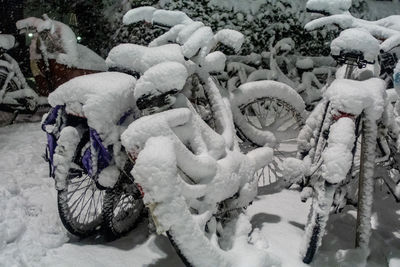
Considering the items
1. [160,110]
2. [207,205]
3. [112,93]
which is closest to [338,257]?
[207,205]

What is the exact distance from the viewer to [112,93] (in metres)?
2.41

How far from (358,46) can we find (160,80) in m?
1.31

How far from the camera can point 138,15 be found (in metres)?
3.07

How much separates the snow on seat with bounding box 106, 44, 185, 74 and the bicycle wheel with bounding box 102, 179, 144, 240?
84cm

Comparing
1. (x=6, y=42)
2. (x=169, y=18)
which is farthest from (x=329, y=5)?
(x=6, y=42)

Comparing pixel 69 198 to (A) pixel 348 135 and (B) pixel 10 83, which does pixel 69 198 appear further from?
(B) pixel 10 83

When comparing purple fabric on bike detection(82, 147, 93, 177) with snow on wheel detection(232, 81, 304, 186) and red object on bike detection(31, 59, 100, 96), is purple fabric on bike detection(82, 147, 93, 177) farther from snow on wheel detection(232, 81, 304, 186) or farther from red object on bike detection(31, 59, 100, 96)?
red object on bike detection(31, 59, 100, 96)

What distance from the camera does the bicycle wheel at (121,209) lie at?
106 inches

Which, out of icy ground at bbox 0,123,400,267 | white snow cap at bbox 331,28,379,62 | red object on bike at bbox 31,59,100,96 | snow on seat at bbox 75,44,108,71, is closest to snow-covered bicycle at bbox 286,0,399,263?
white snow cap at bbox 331,28,379,62

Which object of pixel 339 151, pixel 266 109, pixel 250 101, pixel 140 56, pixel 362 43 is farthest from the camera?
pixel 266 109

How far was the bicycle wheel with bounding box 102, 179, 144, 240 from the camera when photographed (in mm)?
2686

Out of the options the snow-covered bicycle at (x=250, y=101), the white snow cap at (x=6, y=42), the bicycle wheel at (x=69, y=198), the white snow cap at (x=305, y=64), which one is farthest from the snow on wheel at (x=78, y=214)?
the white snow cap at (x=305, y=64)

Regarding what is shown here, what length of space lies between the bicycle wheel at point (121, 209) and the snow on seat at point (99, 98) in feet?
1.67

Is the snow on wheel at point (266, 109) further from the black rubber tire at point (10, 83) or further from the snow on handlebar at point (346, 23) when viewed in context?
the black rubber tire at point (10, 83)
